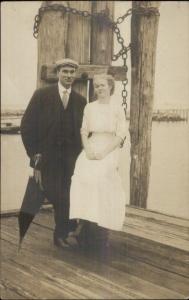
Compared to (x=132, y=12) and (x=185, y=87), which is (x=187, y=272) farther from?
(x=132, y=12)

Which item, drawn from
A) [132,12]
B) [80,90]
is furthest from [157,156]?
[132,12]

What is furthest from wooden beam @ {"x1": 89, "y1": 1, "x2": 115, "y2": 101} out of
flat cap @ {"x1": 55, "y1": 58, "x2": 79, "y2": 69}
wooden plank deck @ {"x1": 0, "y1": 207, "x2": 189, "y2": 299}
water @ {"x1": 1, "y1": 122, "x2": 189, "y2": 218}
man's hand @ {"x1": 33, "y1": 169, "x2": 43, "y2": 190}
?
wooden plank deck @ {"x1": 0, "y1": 207, "x2": 189, "y2": 299}

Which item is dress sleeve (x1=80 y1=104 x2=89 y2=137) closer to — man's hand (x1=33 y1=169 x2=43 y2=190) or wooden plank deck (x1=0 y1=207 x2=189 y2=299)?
man's hand (x1=33 y1=169 x2=43 y2=190)

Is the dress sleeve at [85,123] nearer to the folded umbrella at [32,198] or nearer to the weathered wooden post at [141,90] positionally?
the weathered wooden post at [141,90]

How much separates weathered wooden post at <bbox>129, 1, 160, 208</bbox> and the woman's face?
205 millimetres

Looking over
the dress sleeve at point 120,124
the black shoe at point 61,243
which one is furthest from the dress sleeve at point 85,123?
the black shoe at point 61,243

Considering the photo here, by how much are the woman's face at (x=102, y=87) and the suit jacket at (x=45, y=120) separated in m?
0.17

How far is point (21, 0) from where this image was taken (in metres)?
3.75

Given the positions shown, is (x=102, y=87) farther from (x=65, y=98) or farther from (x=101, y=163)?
(x=101, y=163)

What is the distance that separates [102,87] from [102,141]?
35 centimetres

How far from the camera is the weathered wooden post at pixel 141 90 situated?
135 inches

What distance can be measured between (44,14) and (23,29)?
0.80ft

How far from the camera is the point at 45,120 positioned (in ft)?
11.9

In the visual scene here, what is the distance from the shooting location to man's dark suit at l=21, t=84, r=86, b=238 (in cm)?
356
